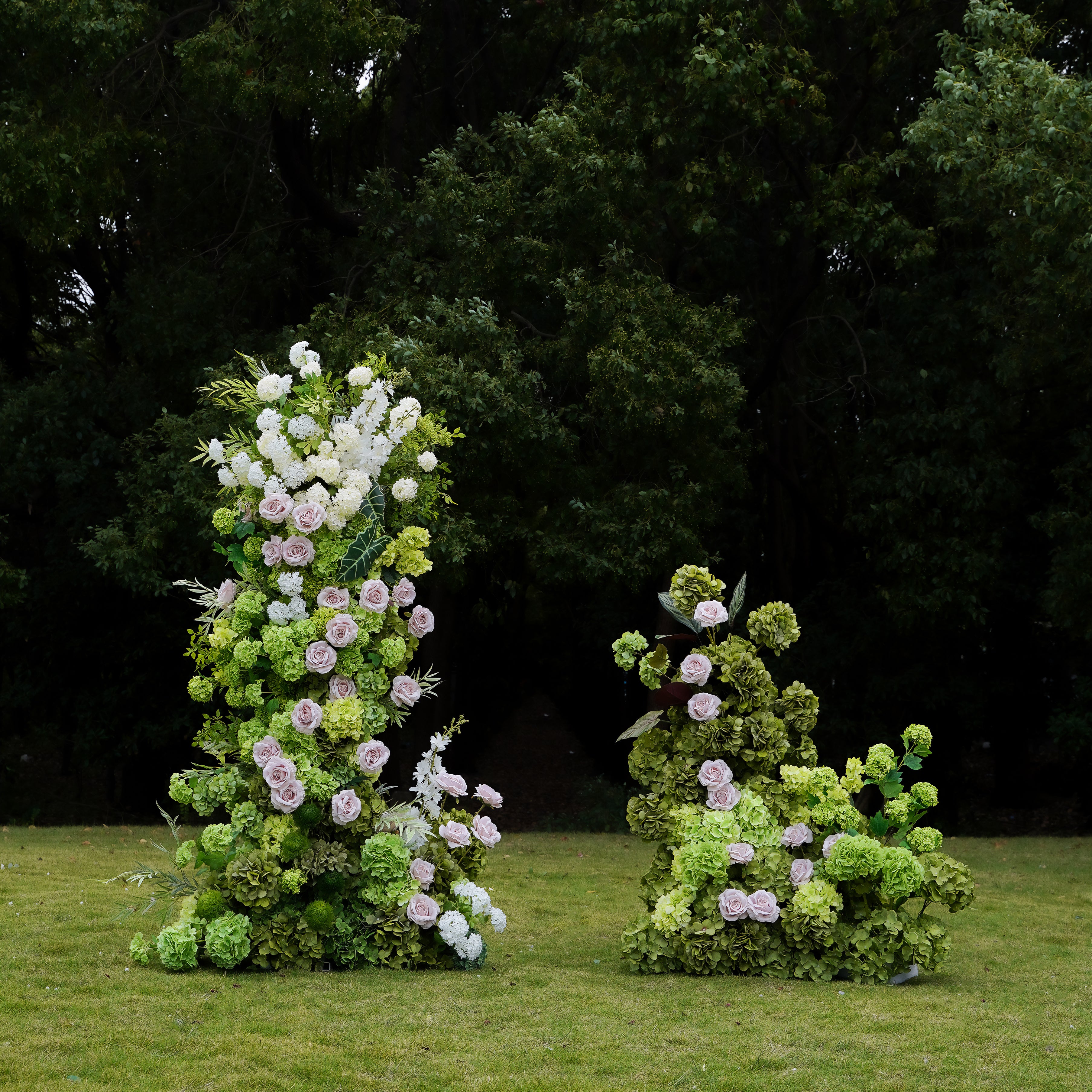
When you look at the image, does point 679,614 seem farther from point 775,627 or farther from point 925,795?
point 925,795

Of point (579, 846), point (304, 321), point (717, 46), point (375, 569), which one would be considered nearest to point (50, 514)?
point (304, 321)

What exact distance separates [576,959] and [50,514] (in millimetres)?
11586

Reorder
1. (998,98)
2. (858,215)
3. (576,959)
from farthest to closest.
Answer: (858,215) → (998,98) → (576,959)

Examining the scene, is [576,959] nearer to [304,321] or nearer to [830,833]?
[830,833]

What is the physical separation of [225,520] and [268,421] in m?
0.56

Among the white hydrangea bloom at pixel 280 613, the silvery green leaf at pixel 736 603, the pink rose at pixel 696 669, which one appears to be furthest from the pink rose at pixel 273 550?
the silvery green leaf at pixel 736 603

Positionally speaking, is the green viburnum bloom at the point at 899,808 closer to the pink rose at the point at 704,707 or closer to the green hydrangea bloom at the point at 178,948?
the pink rose at the point at 704,707

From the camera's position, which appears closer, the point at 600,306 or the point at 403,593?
the point at 403,593

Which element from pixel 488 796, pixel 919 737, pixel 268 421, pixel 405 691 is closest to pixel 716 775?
pixel 919 737

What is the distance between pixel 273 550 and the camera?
6531mm

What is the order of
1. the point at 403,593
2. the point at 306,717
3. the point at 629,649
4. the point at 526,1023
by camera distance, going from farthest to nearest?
the point at 629,649, the point at 403,593, the point at 306,717, the point at 526,1023

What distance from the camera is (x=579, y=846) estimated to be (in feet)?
43.0

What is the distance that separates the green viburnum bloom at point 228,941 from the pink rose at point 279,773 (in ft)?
2.24

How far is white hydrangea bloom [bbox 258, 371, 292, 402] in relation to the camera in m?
6.59
